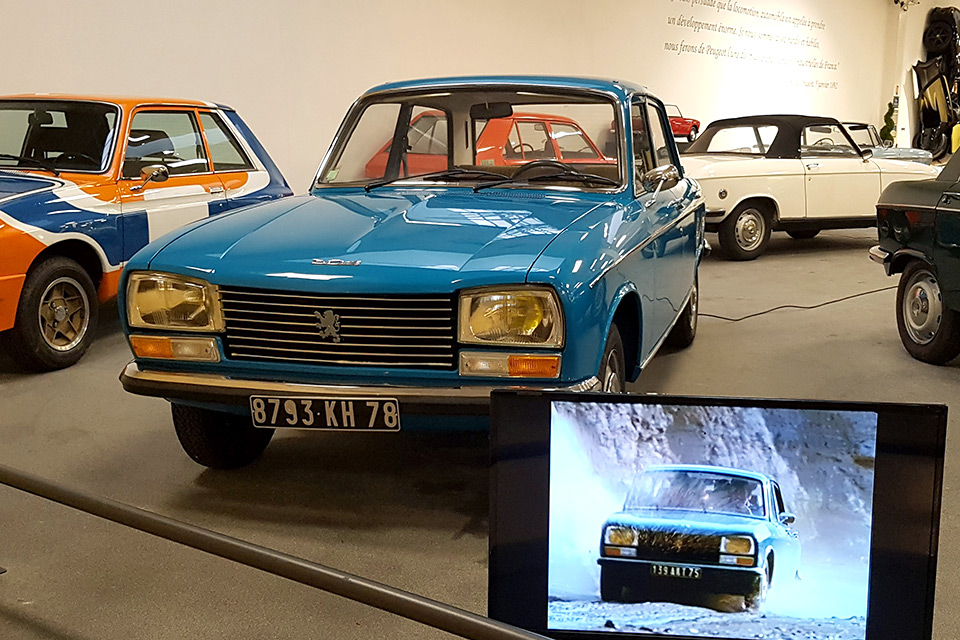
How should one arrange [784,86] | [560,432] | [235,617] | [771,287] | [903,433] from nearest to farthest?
[903,433] < [560,432] < [235,617] < [771,287] < [784,86]

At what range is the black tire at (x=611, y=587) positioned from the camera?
1.65 meters

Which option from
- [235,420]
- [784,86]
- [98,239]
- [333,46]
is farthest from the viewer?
[784,86]

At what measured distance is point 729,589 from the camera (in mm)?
1607

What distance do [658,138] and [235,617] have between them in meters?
2.90

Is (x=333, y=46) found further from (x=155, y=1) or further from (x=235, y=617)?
(x=235, y=617)

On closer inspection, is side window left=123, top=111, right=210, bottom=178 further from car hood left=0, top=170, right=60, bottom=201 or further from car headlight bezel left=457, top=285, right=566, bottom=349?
car headlight bezel left=457, top=285, right=566, bottom=349

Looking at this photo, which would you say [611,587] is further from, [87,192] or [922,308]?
[87,192]

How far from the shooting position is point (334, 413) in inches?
100

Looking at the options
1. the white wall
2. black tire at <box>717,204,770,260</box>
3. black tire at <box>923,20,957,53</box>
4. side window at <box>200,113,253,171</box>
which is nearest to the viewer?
side window at <box>200,113,253,171</box>

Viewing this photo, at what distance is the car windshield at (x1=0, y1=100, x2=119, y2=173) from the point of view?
16.6 ft

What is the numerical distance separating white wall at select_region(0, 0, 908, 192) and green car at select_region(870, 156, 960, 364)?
528cm

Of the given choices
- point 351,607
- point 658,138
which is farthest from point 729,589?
point 658,138

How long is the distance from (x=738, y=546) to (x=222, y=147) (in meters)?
4.93

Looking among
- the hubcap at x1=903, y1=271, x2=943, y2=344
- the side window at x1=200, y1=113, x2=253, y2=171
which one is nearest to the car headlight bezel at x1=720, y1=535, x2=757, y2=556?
the hubcap at x1=903, y1=271, x2=943, y2=344
